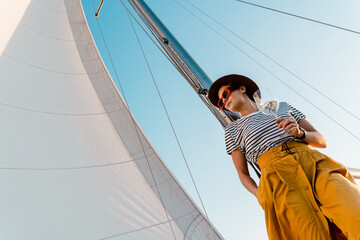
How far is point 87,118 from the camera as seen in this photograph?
11.2ft

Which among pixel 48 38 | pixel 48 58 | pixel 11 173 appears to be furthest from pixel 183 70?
pixel 48 38

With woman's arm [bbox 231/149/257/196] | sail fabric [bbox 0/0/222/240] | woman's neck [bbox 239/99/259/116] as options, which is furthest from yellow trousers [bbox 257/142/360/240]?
sail fabric [bbox 0/0/222/240]

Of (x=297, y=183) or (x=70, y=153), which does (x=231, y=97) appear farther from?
(x=70, y=153)

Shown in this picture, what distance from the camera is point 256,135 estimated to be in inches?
49.7

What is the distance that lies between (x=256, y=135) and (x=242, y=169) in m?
0.22

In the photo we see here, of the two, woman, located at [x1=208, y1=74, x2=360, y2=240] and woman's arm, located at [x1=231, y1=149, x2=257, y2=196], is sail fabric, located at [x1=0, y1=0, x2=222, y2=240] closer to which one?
woman's arm, located at [x1=231, y1=149, x2=257, y2=196]

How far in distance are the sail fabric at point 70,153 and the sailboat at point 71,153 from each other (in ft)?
0.04

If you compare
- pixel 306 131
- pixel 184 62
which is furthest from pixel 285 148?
pixel 184 62

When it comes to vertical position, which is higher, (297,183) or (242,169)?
(242,169)

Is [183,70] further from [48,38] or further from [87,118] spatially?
[48,38]

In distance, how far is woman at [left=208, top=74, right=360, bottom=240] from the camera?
0.84 m

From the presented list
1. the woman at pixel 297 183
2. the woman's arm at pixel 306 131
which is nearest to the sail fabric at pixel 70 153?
the woman at pixel 297 183

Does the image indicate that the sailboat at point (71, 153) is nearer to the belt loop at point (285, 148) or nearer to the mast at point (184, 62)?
the mast at point (184, 62)

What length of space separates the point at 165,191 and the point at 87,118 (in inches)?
58.1
